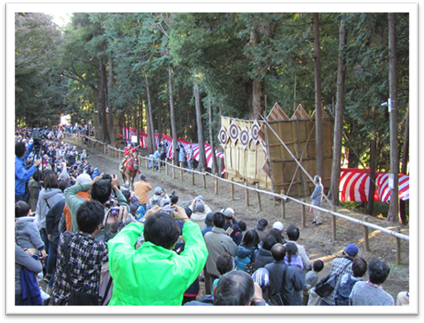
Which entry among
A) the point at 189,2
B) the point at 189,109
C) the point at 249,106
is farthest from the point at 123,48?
the point at 189,2

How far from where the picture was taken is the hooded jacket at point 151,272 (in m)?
2.87

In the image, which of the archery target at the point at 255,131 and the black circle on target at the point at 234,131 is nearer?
the archery target at the point at 255,131

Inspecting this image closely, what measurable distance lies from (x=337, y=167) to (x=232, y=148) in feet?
15.7

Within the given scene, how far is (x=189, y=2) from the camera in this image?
541 cm

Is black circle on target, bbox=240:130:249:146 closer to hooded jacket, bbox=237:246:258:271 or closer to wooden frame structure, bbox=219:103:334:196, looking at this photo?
wooden frame structure, bbox=219:103:334:196

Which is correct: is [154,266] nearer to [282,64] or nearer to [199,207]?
[199,207]

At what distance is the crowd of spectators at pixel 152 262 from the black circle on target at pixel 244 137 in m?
8.59

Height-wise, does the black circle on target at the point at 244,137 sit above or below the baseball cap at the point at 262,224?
above

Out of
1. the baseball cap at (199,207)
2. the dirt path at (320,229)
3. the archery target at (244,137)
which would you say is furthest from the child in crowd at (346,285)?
the archery target at (244,137)

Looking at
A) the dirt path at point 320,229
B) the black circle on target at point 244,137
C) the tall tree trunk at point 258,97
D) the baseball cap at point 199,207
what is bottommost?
the dirt path at point 320,229

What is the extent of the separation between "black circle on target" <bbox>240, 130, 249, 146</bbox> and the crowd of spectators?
28.2 ft

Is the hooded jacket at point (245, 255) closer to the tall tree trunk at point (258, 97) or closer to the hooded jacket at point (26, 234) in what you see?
the hooded jacket at point (26, 234)

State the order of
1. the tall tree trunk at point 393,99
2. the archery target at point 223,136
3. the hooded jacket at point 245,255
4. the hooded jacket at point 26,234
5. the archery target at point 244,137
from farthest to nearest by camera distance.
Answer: the archery target at point 223,136, the archery target at point 244,137, the tall tree trunk at point 393,99, the hooded jacket at point 245,255, the hooded jacket at point 26,234

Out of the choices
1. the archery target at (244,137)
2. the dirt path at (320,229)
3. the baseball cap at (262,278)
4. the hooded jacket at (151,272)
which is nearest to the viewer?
the hooded jacket at (151,272)
